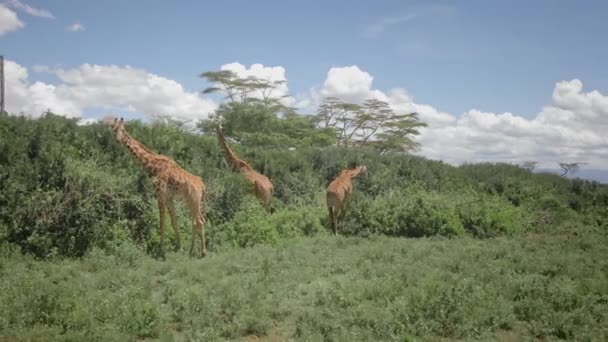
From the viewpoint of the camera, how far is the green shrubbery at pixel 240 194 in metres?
11.0

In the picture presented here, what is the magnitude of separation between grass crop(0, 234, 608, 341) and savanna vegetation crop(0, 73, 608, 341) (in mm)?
31

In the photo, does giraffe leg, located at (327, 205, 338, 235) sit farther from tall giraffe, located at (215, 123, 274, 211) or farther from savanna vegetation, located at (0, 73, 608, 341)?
tall giraffe, located at (215, 123, 274, 211)

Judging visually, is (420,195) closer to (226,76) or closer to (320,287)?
(320,287)

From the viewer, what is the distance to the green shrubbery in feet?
36.1

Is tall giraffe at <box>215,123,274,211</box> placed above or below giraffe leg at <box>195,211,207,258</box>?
above

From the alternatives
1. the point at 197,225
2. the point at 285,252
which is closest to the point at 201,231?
the point at 197,225

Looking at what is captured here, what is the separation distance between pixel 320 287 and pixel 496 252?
15.8ft

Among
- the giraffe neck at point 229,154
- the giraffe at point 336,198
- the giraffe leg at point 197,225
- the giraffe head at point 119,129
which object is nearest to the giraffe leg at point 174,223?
the giraffe leg at point 197,225

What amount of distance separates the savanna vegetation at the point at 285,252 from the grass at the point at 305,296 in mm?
31

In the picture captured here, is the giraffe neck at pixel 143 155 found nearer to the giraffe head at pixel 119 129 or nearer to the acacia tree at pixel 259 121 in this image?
the giraffe head at pixel 119 129

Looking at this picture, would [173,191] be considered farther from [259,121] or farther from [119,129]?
[259,121]

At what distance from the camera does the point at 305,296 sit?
8.29 m

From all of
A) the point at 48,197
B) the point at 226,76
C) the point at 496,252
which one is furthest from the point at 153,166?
the point at 226,76

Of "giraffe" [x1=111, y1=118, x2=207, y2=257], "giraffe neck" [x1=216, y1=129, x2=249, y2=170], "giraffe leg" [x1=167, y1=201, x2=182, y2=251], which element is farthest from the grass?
"giraffe neck" [x1=216, y1=129, x2=249, y2=170]
